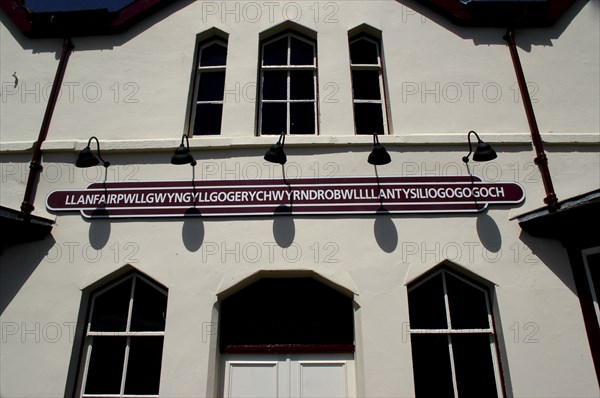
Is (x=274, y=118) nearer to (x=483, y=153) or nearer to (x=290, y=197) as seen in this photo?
(x=290, y=197)

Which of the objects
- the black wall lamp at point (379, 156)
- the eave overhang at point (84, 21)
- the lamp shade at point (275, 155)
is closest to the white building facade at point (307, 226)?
the eave overhang at point (84, 21)

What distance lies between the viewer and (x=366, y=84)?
7551mm

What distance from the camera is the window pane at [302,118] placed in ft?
23.8

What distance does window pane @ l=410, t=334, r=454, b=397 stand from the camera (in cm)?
571

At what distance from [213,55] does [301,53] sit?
1436 millimetres

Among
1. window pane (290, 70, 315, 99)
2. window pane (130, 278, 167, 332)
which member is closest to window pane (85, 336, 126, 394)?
window pane (130, 278, 167, 332)

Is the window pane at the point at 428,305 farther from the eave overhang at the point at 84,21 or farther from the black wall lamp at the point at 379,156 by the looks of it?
the eave overhang at the point at 84,21

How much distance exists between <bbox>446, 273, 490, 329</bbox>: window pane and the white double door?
1.41 metres

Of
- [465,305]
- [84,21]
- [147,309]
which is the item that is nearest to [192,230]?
[147,309]

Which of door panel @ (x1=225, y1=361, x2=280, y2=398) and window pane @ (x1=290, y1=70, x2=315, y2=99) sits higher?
window pane @ (x1=290, y1=70, x2=315, y2=99)

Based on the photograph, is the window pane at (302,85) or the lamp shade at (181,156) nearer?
the lamp shade at (181,156)

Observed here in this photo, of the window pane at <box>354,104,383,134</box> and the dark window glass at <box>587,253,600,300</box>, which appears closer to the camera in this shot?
the dark window glass at <box>587,253,600,300</box>

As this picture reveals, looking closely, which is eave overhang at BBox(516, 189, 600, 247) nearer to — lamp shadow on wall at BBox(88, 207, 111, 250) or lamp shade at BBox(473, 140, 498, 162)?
lamp shade at BBox(473, 140, 498, 162)

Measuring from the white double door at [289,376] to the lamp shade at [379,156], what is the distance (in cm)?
245
